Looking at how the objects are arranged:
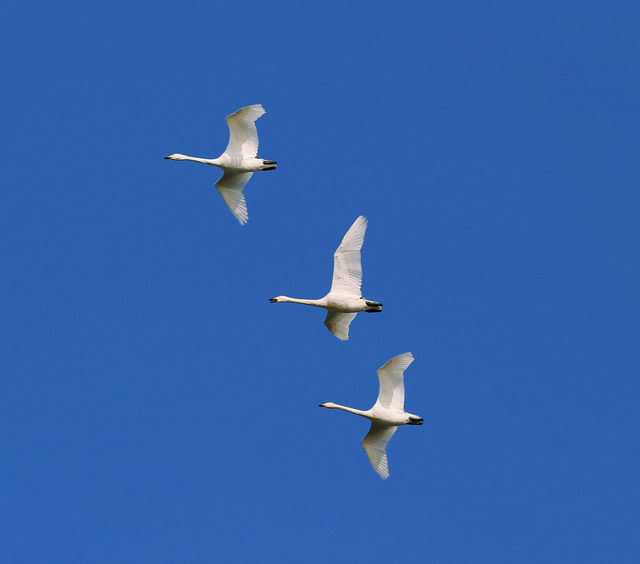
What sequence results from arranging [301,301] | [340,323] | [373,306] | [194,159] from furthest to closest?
[194,159]
[340,323]
[301,301]
[373,306]

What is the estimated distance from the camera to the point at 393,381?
56.6m

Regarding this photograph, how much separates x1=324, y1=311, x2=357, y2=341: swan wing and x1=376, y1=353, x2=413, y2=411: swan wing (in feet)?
13.6

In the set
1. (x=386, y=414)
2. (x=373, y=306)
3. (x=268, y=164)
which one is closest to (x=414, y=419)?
(x=386, y=414)

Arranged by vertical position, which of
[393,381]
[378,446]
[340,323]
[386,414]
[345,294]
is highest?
[345,294]

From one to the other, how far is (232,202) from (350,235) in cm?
801

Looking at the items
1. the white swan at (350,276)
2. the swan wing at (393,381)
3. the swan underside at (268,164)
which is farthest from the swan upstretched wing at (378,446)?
the swan underside at (268,164)

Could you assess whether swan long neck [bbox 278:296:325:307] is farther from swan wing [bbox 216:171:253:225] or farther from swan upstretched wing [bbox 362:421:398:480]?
swan upstretched wing [bbox 362:421:398:480]

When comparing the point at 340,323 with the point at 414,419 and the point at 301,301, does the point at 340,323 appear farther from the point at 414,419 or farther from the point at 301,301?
the point at 414,419

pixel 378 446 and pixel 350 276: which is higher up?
pixel 350 276

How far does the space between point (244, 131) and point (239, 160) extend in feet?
5.22

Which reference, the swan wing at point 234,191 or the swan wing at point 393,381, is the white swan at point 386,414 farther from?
the swan wing at point 234,191

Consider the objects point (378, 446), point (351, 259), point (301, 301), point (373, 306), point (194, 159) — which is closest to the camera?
point (373, 306)

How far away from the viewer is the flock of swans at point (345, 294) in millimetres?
56906

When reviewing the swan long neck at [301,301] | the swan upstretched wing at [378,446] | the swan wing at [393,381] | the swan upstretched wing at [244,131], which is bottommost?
the swan upstretched wing at [378,446]
